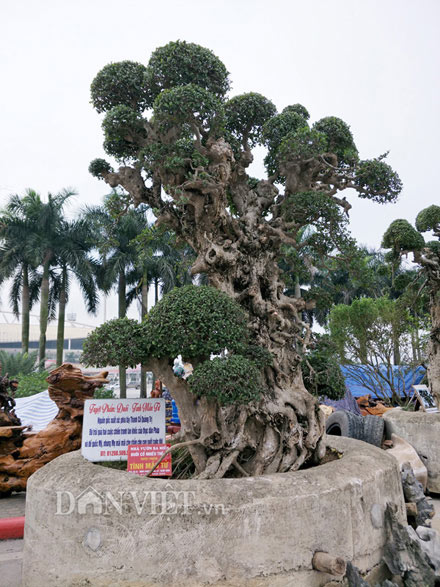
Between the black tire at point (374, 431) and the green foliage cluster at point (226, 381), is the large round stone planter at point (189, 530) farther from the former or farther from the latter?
the black tire at point (374, 431)

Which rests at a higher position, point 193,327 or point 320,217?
point 320,217

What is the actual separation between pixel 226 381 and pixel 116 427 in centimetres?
143

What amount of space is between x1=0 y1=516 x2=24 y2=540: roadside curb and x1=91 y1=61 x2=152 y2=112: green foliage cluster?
19.7ft

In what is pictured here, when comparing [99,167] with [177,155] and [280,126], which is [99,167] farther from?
[280,126]

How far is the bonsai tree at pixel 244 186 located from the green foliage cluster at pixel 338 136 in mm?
17

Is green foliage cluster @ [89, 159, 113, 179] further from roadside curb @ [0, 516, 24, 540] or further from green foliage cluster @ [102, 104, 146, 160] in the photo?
roadside curb @ [0, 516, 24, 540]

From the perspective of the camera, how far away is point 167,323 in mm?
4344

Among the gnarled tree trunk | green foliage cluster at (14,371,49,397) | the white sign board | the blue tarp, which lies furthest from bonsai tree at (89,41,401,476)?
green foliage cluster at (14,371,49,397)

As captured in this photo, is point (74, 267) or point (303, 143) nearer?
point (303, 143)

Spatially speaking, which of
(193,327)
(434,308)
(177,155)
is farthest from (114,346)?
(434,308)

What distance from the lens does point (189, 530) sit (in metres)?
3.23

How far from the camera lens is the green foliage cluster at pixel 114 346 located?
4.36 metres

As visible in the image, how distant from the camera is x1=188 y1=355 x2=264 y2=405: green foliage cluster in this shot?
13.2 ft

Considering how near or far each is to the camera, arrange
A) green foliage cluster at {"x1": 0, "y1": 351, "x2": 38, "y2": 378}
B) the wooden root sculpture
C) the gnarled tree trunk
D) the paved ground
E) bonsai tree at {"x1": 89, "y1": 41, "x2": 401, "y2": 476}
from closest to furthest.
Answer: the paved ground → bonsai tree at {"x1": 89, "y1": 41, "x2": 401, "y2": 476} → the wooden root sculpture → the gnarled tree trunk → green foliage cluster at {"x1": 0, "y1": 351, "x2": 38, "y2": 378}
